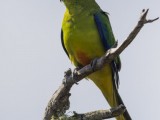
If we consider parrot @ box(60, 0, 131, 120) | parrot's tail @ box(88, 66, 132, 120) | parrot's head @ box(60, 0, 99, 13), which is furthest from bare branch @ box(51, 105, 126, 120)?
parrot's head @ box(60, 0, 99, 13)

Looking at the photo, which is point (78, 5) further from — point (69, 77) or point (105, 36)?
point (69, 77)

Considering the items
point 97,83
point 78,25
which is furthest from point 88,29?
point 97,83

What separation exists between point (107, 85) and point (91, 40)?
38.2 inches

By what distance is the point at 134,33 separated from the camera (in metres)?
7.02

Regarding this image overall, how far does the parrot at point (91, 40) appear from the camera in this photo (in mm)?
9281

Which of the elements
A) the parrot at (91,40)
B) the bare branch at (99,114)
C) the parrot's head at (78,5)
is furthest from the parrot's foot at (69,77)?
the parrot's head at (78,5)

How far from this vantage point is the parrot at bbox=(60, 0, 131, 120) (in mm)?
9281

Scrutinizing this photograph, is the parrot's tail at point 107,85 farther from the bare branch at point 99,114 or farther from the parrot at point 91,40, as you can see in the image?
the bare branch at point 99,114

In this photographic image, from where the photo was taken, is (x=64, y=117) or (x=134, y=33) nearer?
(x=134, y=33)

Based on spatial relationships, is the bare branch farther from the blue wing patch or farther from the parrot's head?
the parrot's head

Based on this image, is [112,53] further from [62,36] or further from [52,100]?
[62,36]

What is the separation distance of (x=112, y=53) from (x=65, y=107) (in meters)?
1.49

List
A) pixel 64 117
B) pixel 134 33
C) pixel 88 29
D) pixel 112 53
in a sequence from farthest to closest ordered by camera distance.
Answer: pixel 88 29
pixel 64 117
pixel 112 53
pixel 134 33

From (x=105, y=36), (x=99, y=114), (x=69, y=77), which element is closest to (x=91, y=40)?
(x=105, y=36)
